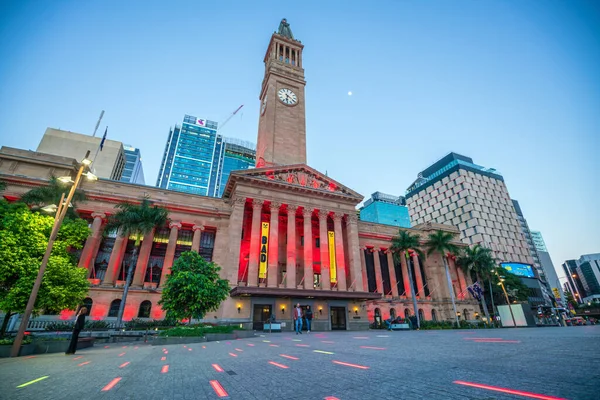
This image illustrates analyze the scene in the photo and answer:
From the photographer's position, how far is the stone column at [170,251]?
33.0 metres

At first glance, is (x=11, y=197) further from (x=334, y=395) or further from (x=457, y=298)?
(x=457, y=298)

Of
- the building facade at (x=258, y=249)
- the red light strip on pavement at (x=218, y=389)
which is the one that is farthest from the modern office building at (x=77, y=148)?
the red light strip on pavement at (x=218, y=389)

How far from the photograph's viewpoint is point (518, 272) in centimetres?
7512

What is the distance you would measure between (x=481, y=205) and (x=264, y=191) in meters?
87.2

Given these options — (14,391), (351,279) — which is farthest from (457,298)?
(14,391)

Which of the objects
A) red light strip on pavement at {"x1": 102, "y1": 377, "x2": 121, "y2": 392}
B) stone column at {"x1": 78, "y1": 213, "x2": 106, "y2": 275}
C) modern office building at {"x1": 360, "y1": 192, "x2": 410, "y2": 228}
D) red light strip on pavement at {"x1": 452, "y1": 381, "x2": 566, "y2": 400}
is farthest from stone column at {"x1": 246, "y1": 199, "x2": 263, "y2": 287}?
modern office building at {"x1": 360, "y1": 192, "x2": 410, "y2": 228}

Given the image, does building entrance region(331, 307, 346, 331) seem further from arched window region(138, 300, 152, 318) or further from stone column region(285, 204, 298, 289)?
arched window region(138, 300, 152, 318)

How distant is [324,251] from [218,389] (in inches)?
1279

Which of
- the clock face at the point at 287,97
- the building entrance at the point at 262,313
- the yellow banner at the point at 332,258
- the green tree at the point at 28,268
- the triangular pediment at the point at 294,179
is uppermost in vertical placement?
the clock face at the point at 287,97

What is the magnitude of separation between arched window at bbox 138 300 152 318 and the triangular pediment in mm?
16517

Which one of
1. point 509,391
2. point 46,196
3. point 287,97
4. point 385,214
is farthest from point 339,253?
point 385,214

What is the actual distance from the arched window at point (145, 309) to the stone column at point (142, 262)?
215 centimetres

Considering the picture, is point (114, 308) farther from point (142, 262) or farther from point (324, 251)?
point (324, 251)

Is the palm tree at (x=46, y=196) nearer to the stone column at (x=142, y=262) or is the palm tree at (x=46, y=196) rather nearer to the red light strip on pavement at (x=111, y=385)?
the stone column at (x=142, y=262)
